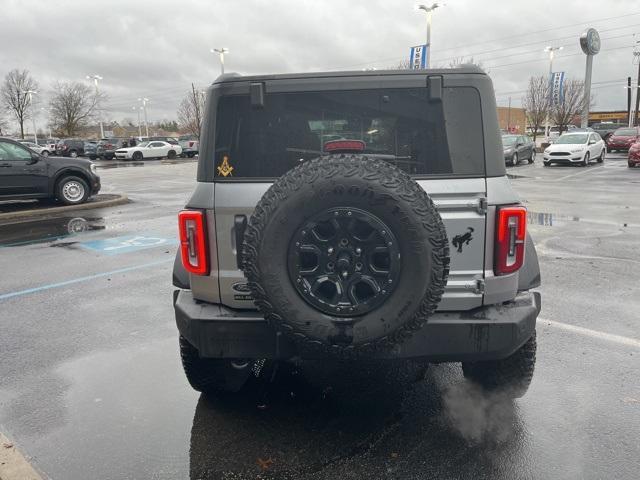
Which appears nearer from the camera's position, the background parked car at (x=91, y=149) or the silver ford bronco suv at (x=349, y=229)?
the silver ford bronco suv at (x=349, y=229)

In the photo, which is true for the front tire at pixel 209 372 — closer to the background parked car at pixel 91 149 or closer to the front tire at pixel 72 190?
the front tire at pixel 72 190

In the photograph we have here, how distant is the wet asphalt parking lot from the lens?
2883 millimetres

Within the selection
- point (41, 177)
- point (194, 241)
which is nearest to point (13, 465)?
point (194, 241)

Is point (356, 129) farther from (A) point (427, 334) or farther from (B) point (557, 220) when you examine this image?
(B) point (557, 220)

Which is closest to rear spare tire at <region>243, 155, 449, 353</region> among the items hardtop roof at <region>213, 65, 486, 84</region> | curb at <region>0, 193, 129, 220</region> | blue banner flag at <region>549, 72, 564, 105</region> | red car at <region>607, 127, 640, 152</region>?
hardtop roof at <region>213, 65, 486, 84</region>

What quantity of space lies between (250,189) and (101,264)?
5.28 m

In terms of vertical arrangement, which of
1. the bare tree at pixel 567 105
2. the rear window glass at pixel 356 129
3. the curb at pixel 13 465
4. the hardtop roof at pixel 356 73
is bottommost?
the curb at pixel 13 465

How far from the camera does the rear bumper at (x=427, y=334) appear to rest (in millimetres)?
2814

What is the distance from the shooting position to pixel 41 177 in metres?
13.0

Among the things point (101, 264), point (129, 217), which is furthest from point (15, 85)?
point (101, 264)

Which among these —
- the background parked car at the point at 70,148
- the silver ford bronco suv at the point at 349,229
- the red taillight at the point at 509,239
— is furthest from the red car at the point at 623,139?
the background parked car at the point at 70,148

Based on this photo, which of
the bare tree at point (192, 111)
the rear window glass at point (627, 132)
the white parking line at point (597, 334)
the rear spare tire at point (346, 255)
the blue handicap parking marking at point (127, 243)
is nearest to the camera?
the rear spare tire at point (346, 255)

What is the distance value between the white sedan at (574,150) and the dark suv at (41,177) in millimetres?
20821

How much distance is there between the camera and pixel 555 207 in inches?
488
